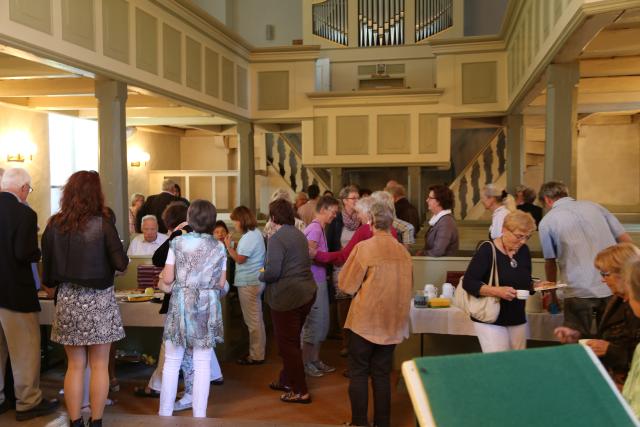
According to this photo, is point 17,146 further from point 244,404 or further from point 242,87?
point 244,404

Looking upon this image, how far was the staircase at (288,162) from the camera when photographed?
14406 millimetres

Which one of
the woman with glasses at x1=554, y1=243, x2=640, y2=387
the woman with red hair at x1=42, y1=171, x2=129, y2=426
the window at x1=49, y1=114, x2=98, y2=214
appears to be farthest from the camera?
the window at x1=49, y1=114, x2=98, y2=214

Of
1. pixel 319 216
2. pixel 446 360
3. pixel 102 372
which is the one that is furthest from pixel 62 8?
pixel 446 360

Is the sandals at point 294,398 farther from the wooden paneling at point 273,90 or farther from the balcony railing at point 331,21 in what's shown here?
the balcony railing at point 331,21

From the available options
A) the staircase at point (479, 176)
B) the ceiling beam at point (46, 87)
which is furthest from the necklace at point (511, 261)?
the staircase at point (479, 176)

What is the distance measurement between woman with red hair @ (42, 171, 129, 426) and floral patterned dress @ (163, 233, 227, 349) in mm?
342

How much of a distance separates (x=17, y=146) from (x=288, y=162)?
6.33 metres

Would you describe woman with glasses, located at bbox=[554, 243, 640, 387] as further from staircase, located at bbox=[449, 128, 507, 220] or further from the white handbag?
staircase, located at bbox=[449, 128, 507, 220]

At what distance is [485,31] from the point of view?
45.6 ft

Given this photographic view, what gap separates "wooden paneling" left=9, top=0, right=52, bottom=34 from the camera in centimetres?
527

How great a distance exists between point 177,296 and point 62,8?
366cm

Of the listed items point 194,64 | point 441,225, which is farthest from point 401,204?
point 194,64

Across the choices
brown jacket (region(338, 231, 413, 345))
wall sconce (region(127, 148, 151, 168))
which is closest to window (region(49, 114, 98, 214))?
wall sconce (region(127, 148, 151, 168))

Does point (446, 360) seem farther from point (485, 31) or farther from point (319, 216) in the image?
point (485, 31)
